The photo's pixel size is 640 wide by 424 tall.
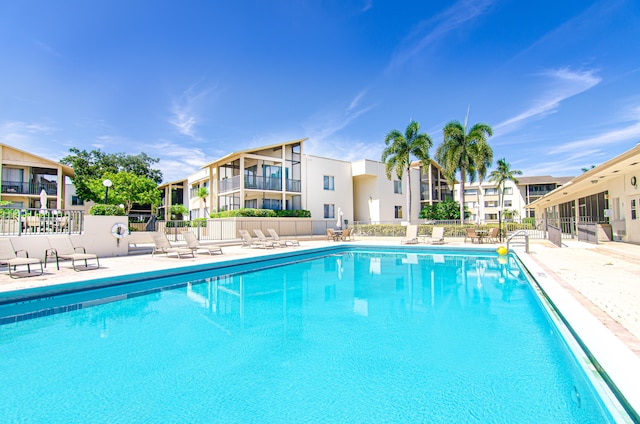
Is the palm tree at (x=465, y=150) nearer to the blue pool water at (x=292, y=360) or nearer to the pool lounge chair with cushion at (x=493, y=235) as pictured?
the pool lounge chair with cushion at (x=493, y=235)

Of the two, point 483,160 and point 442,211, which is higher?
point 483,160

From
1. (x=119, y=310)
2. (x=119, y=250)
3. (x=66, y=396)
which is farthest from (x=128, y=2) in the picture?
A: (x=66, y=396)

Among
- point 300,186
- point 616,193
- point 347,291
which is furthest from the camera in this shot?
point 300,186

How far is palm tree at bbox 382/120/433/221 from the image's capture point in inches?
1095

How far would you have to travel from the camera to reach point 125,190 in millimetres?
27766

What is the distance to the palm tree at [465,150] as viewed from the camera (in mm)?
26078

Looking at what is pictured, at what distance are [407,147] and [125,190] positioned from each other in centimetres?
2462

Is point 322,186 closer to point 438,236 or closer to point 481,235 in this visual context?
point 438,236

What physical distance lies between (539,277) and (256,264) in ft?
31.0

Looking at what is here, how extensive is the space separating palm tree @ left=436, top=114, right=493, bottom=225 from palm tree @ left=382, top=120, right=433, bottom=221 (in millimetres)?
1555

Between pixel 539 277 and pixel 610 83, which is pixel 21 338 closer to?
A: pixel 539 277

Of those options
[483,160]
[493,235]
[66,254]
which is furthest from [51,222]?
[483,160]

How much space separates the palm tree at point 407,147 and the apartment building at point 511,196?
113 feet

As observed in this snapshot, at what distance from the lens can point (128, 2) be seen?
1321 centimetres
